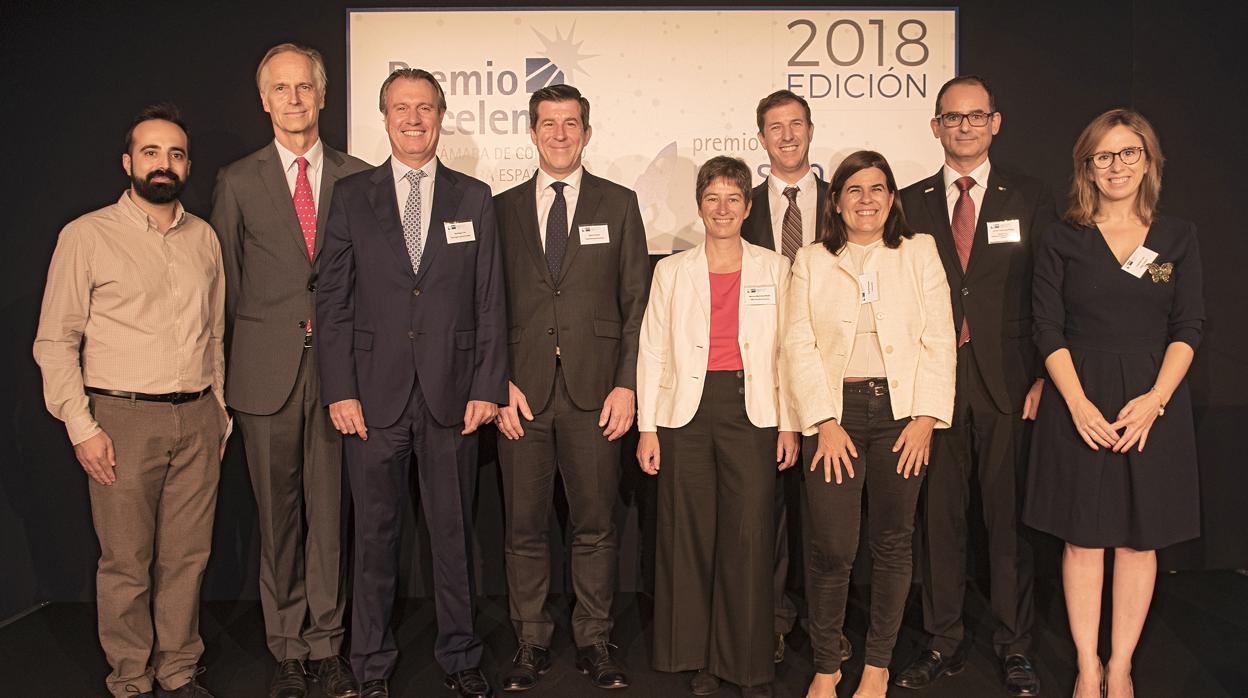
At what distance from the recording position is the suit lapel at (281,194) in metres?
3.28

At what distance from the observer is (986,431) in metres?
3.40

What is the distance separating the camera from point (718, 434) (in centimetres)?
314

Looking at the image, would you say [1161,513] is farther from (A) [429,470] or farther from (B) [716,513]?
(A) [429,470]

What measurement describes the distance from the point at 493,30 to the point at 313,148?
1.26m

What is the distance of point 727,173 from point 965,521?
1553mm

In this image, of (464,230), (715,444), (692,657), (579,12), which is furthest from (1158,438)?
(579,12)

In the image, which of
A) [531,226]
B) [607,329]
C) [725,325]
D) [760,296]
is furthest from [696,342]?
[531,226]

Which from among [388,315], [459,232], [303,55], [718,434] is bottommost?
[718,434]

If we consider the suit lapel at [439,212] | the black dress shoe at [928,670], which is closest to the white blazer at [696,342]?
the suit lapel at [439,212]

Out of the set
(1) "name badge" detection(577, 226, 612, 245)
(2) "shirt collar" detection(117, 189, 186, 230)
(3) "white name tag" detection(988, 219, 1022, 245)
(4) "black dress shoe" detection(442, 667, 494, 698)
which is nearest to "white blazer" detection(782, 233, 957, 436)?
(3) "white name tag" detection(988, 219, 1022, 245)

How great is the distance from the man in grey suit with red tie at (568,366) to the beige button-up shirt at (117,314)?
1.12m

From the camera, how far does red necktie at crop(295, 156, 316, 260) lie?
331 centimetres

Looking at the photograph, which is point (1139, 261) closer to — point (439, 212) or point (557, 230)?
point (557, 230)

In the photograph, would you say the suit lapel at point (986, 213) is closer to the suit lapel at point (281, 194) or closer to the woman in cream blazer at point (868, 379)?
the woman in cream blazer at point (868, 379)
